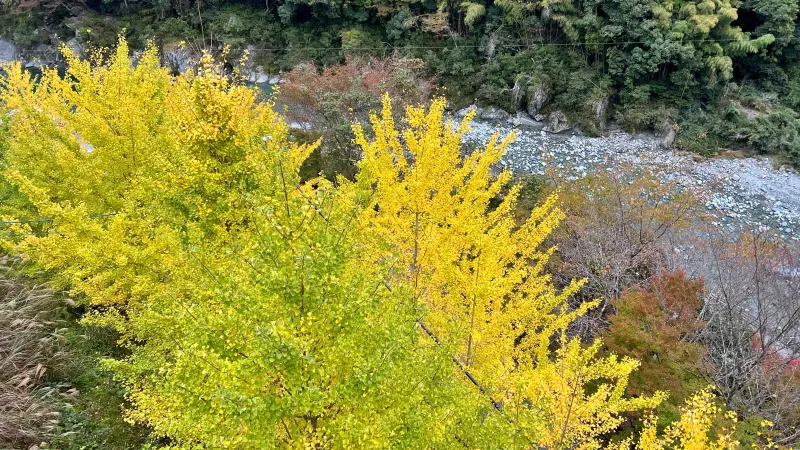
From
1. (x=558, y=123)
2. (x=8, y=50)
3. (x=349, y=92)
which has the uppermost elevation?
(x=8, y=50)

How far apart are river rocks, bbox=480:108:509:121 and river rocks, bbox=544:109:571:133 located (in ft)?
8.32

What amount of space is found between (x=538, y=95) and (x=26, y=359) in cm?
2360

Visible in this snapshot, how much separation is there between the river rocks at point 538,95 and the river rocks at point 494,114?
1.45 meters

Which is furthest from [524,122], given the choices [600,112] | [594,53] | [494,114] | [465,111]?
[594,53]

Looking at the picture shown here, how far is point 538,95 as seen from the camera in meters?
24.2

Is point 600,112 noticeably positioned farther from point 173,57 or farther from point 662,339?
point 173,57

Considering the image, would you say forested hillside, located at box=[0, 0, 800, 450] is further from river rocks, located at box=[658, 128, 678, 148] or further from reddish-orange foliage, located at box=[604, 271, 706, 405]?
river rocks, located at box=[658, 128, 678, 148]

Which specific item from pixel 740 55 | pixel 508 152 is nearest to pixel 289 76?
pixel 508 152

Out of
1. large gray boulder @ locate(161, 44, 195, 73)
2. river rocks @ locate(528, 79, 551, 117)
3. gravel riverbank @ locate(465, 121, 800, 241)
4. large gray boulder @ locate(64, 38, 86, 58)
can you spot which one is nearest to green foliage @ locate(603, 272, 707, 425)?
gravel riverbank @ locate(465, 121, 800, 241)

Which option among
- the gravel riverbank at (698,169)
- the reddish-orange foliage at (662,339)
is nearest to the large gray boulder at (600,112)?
the gravel riverbank at (698,169)

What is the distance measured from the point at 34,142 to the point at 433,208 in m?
7.35

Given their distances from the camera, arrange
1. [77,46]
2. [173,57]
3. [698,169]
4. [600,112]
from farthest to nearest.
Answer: [77,46]
[173,57]
[600,112]
[698,169]

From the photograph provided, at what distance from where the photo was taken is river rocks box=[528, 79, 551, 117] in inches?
944

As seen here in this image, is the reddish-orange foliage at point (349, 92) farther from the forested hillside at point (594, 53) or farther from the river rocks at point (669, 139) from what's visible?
the river rocks at point (669, 139)
